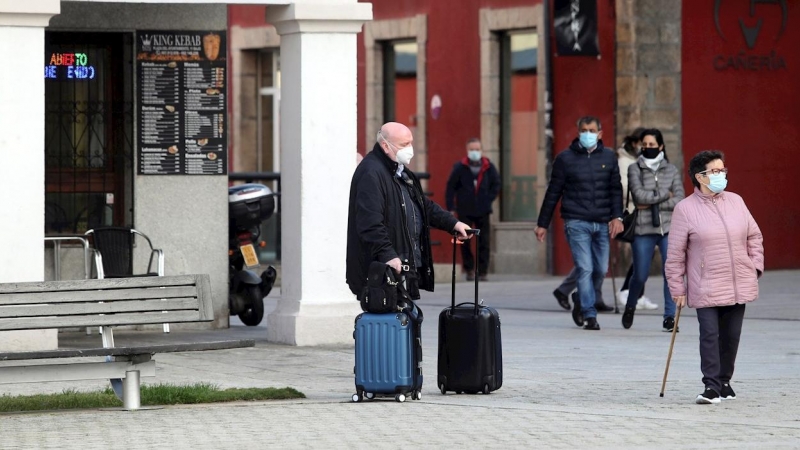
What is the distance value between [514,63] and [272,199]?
10.3 metres

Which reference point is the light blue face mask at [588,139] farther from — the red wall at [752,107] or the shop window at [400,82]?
the shop window at [400,82]

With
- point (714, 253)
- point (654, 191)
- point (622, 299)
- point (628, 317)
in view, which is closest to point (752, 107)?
point (622, 299)

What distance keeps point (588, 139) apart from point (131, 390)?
268 inches

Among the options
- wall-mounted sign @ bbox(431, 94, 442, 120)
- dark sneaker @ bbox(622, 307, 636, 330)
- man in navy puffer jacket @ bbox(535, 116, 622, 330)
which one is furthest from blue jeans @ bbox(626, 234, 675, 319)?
wall-mounted sign @ bbox(431, 94, 442, 120)

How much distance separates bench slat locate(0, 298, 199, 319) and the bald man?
0.99m

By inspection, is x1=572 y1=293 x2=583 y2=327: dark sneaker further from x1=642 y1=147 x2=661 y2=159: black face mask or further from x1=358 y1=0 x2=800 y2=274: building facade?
x1=358 y1=0 x2=800 y2=274: building facade

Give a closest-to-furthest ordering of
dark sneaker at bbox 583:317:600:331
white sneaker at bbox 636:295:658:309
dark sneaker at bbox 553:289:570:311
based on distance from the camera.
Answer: dark sneaker at bbox 583:317:600:331, dark sneaker at bbox 553:289:570:311, white sneaker at bbox 636:295:658:309

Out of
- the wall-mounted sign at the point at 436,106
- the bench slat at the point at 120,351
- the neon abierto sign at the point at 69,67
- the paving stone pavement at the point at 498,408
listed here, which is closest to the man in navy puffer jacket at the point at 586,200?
the paving stone pavement at the point at 498,408

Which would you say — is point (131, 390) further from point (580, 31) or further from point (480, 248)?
point (580, 31)

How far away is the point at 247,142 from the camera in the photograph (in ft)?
107

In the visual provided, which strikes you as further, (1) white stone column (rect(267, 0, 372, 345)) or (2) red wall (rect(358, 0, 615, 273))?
(2) red wall (rect(358, 0, 615, 273))

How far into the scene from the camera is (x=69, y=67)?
16031 millimetres

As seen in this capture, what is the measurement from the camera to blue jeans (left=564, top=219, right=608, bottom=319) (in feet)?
54.5

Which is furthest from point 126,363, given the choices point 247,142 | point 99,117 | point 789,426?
point 247,142
